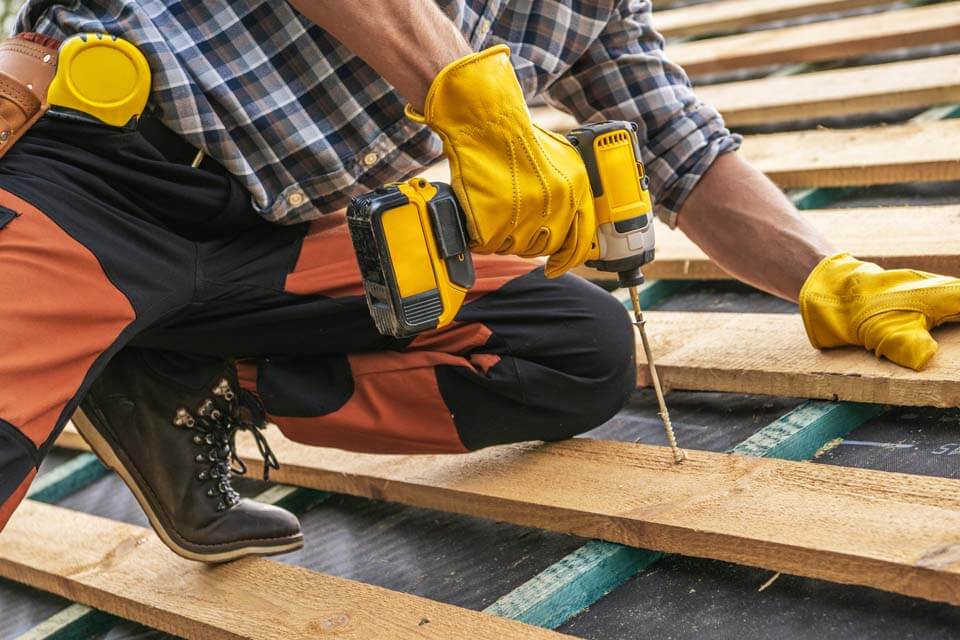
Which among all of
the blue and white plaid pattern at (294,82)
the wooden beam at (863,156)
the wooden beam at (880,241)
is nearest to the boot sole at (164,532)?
the blue and white plaid pattern at (294,82)

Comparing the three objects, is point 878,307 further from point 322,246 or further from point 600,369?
point 322,246

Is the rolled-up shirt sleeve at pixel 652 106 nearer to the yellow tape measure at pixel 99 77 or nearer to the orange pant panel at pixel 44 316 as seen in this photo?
the yellow tape measure at pixel 99 77

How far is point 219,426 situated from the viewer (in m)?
1.88

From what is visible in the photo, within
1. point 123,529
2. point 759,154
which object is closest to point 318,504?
point 123,529

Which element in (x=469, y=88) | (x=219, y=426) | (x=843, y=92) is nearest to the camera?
(x=469, y=88)

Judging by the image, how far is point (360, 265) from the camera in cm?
156

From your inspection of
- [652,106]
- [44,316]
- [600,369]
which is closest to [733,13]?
[652,106]

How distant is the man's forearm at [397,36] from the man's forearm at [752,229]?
2.23ft

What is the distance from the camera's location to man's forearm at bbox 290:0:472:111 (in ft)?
4.75

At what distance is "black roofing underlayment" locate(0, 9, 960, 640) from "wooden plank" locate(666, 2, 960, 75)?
0.92m

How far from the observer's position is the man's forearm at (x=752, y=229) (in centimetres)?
191

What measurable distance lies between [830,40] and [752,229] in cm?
161

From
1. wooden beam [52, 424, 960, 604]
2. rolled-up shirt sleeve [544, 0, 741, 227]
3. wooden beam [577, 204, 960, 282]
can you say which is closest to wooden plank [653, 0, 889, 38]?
wooden beam [577, 204, 960, 282]

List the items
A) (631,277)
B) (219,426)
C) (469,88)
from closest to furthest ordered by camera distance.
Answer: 1. (469,88)
2. (631,277)
3. (219,426)
